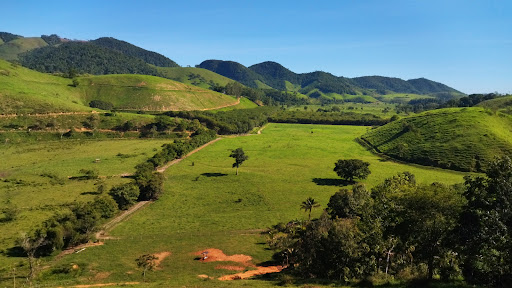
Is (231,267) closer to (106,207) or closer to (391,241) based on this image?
(391,241)

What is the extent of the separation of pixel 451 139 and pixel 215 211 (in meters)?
124

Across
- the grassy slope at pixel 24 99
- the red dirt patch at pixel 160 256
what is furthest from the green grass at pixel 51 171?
the grassy slope at pixel 24 99

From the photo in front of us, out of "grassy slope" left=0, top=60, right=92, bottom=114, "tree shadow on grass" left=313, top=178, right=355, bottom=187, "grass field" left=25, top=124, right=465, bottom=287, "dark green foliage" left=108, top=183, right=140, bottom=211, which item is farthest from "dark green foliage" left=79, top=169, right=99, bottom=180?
"grassy slope" left=0, top=60, right=92, bottom=114

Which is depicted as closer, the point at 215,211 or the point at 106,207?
the point at 106,207

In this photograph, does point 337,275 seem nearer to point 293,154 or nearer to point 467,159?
point 293,154

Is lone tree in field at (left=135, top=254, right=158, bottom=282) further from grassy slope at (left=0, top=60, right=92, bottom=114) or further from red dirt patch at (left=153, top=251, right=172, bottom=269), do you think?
grassy slope at (left=0, top=60, right=92, bottom=114)

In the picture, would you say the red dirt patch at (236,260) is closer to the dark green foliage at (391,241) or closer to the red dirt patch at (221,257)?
the red dirt patch at (221,257)

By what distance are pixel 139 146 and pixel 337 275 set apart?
126m

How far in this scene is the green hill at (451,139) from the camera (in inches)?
4742

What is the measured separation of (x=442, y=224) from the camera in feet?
92.4

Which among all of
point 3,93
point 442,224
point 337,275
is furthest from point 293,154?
point 3,93

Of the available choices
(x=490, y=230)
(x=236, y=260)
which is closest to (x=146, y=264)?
(x=236, y=260)

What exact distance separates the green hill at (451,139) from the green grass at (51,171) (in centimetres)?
12316

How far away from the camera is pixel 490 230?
23.2 m
